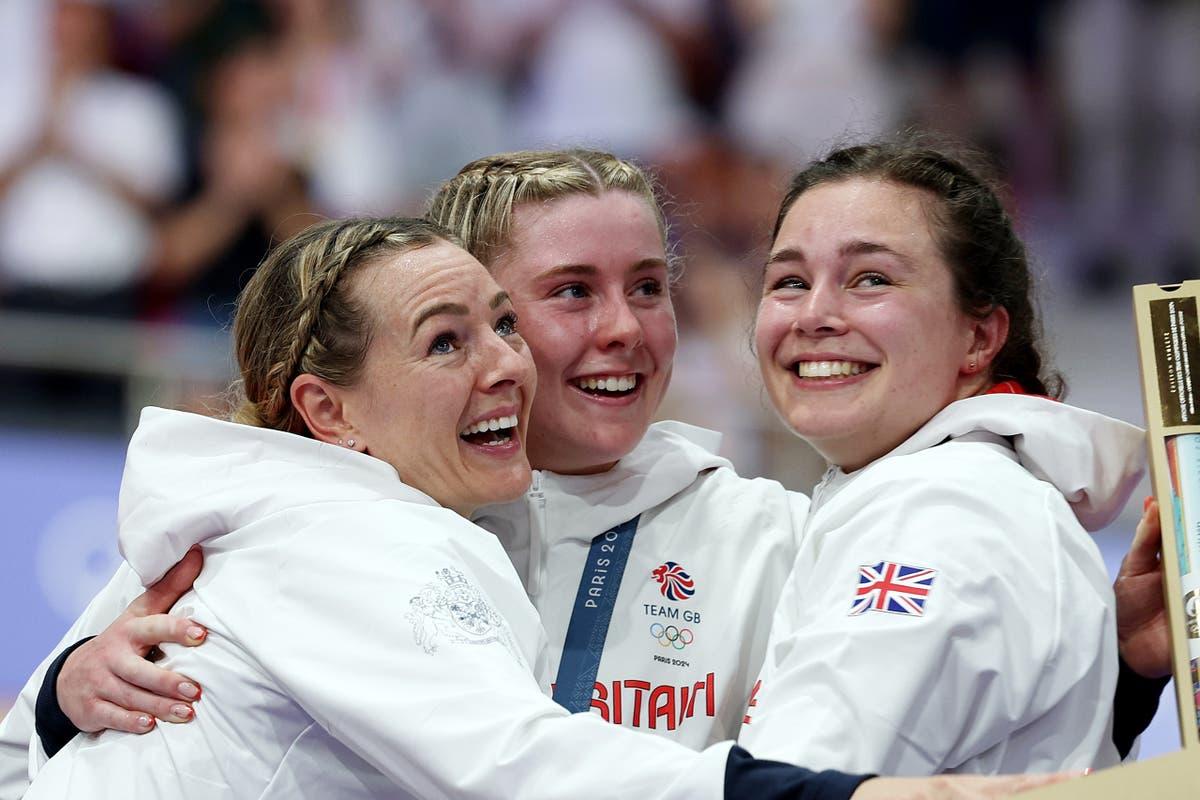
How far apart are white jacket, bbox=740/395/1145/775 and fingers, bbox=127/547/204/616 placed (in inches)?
38.5

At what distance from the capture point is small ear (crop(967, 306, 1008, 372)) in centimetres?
280

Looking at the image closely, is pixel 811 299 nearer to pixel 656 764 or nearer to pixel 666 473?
pixel 666 473

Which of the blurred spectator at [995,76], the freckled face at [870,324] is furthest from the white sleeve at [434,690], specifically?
the blurred spectator at [995,76]

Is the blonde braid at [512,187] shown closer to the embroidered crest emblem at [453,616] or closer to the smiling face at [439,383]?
the smiling face at [439,383]

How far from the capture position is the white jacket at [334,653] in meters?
2.00

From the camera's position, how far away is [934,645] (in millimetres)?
2107

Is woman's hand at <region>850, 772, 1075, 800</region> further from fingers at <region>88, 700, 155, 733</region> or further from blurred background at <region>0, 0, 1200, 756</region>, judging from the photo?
blurred background at <region>0, 0, 1200, 756</region>

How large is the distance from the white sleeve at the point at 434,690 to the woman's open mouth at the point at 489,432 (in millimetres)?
459

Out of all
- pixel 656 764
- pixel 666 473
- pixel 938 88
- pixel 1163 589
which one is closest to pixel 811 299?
pixel 666 473

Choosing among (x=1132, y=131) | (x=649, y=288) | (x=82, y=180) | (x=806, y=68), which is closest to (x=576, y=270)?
(x=649, y=288)

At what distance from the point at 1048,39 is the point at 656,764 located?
23.4 feet

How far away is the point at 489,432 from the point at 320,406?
1.11 ft

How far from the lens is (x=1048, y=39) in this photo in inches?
322

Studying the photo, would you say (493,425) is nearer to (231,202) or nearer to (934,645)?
(934,645)
